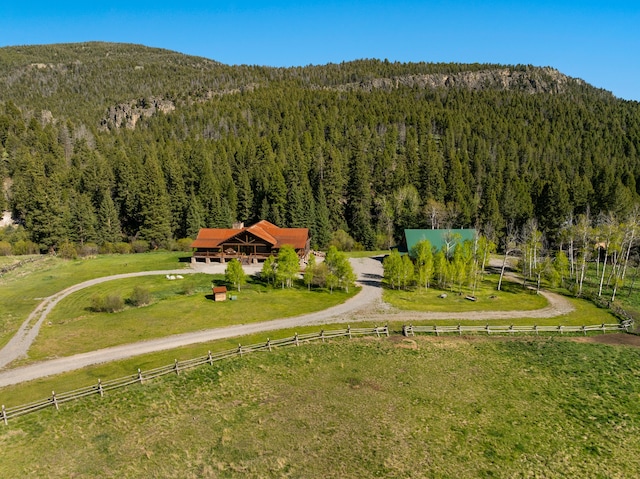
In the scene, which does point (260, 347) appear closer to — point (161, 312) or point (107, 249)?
point (161, 312)

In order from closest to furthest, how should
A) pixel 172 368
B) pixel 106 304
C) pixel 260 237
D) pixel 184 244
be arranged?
pixel 172 368 < pixel 106 304 < pixel 260 237 < pixel 184 244

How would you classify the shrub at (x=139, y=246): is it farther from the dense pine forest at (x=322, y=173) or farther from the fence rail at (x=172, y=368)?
the fence rail at (x=172, y=368)

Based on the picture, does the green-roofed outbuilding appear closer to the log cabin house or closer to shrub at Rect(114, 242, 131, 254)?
the log cabin house

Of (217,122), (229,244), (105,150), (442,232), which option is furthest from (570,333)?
(217,122)

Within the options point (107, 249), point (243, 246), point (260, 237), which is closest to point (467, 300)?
point (260, 237)

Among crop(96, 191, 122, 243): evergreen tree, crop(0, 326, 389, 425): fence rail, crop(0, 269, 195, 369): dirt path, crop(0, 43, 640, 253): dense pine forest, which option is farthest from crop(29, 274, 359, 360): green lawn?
Result: crop(0, 43, 640, 253): dense pine forest

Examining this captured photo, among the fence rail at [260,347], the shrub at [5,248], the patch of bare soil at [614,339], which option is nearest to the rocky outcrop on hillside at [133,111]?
the shrub at [5,248]
